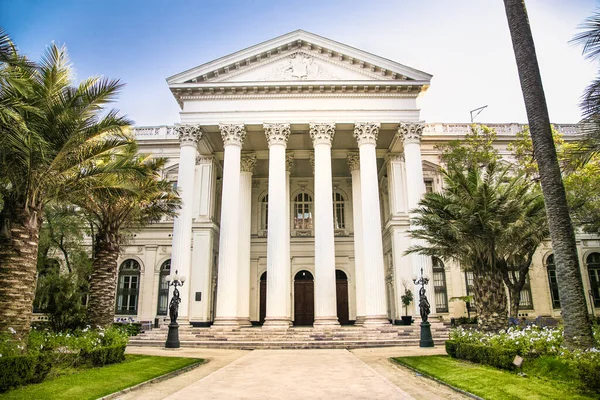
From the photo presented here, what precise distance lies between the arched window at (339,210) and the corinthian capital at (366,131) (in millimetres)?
8346

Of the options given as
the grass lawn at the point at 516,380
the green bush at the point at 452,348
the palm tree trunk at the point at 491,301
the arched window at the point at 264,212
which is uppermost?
the arched window at the point at 264,212

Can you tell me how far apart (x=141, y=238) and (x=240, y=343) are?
56.0ft

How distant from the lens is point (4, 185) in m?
11.0

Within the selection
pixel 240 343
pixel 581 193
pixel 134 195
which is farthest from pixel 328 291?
pixel 581 193

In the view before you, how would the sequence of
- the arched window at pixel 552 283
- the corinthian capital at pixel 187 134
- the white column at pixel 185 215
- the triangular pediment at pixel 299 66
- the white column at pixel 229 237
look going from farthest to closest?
the arched window at pixel 552 283 < the triangular pediment at pixel 299 66 < the corinthian capital at pixel 187 134 < the white column at pixel 185 215 < the white column at pixel 229 237

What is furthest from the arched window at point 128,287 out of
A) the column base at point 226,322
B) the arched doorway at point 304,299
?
the column base at point 226,322

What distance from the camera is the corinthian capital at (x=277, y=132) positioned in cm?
2516

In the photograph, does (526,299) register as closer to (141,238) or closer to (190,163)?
(190,163)

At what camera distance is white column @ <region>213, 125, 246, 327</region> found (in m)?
22.8

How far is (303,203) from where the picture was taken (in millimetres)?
32812

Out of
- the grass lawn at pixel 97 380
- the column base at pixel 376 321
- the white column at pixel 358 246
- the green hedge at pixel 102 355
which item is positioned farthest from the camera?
the white column at pixel 358 246

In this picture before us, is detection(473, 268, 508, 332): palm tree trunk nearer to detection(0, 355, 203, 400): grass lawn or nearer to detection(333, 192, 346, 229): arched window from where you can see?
detection(0, 355, 203, 400): grass lawn

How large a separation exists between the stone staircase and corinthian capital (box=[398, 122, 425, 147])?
992cm

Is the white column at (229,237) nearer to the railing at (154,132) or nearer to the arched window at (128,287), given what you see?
the railing at (154,132)
